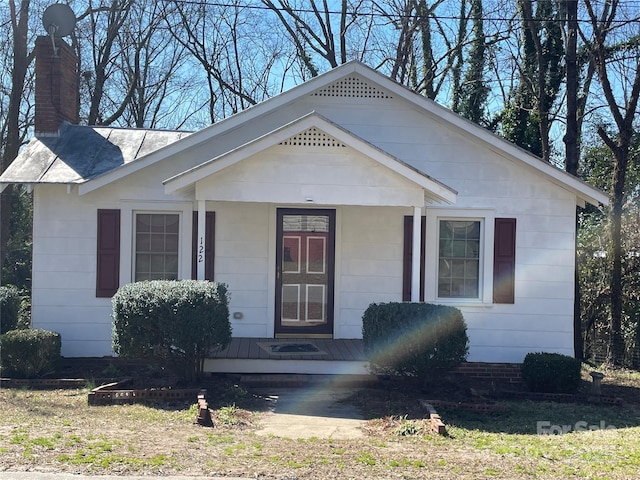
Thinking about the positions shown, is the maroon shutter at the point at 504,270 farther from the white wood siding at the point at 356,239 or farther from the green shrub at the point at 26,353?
the green shrub at the point at 26,353

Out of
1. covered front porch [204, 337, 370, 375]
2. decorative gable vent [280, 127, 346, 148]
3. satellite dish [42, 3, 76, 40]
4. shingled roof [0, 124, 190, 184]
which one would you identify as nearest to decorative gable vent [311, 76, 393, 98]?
decorative gable vent [280, 127, 346, 148]

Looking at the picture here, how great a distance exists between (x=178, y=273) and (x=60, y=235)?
1946 mm

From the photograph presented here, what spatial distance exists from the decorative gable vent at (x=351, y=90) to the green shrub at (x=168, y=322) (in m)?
4.24

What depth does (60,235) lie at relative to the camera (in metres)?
10.1

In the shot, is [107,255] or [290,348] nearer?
[290,348]

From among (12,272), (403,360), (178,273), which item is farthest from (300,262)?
(12,272)

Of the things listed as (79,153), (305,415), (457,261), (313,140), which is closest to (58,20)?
(79,153)

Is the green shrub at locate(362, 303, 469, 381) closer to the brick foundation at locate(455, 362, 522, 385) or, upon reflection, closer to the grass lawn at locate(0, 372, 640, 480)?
the grass lawn at locate(0, 372, 640, 480)

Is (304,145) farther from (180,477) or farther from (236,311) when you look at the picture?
(180,477)

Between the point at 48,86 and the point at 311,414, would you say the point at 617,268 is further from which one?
the point at 48,86

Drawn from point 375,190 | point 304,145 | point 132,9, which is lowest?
point 375,190

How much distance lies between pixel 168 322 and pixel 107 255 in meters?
2.70

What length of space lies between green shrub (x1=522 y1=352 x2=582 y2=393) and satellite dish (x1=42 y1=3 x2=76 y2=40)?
9.83 m
